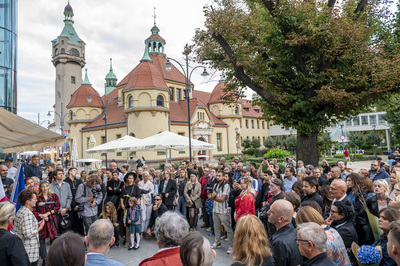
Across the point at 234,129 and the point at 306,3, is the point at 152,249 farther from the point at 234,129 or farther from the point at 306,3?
the point at 234,129

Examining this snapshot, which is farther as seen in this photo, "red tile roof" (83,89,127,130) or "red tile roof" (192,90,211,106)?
"red tile roof" (192,90,211,106)

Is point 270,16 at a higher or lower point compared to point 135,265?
higher

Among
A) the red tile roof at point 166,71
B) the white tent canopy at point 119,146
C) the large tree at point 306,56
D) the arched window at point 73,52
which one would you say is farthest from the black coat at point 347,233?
the arched window at point 73,52

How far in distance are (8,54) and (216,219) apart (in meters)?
15.7

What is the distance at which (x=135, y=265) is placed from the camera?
20.1ft

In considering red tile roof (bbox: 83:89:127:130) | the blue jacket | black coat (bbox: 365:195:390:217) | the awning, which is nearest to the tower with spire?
red tile roof (bbox: 83:89:127:130)

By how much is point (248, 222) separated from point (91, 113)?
146ft

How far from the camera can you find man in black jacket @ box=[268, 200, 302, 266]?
10.0 feet

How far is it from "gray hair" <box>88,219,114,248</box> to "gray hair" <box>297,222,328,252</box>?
77.3 inches

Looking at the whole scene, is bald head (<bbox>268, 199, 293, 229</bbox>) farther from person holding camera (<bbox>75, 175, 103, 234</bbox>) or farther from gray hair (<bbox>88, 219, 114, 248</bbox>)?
person holding camera (<bbox>75, 175, 103, 234</bbox>)

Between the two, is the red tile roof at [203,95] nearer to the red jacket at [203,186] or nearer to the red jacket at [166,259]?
the red jacket at [203,186]

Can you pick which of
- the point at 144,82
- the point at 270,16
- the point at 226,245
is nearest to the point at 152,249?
the point at 226,245

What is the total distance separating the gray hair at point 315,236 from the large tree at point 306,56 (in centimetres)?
893

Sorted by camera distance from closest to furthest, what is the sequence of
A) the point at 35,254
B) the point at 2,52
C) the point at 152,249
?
the point at 35,254 < the point at 152,249 < the point at 2,52
